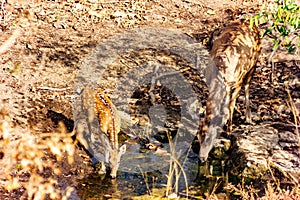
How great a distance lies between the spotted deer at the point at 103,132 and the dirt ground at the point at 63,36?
1.18ft

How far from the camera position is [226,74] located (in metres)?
8.23

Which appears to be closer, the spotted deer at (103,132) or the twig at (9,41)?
the twig at (9,41)

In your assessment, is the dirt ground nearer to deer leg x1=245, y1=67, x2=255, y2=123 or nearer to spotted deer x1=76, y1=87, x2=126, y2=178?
spotted deer x1=76, y1=87, x2=126, y2=178

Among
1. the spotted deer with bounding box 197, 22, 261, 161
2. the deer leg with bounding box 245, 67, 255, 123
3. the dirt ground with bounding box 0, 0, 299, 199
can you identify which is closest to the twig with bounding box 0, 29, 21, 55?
the dirt ground with bounding box 0, 0, 299, 199

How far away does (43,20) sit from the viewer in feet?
39.0

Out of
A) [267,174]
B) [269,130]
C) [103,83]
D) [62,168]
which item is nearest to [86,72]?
[103,83]

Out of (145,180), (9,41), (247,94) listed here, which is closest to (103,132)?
(145,180)

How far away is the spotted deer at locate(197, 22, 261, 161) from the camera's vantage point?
7824 mm

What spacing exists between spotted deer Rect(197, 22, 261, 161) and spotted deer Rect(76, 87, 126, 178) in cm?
128

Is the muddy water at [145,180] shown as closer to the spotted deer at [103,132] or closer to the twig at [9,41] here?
the spotted deer at [103,132]

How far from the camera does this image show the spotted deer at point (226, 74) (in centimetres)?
782

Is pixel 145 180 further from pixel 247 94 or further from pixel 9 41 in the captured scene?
pixel 9 41

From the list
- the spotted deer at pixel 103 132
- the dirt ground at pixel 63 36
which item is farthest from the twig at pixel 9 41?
the spotted deer at pixel 103 132

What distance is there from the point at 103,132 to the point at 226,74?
2152mm
